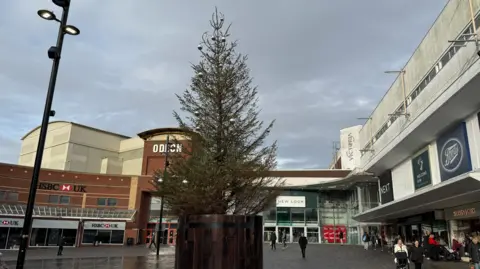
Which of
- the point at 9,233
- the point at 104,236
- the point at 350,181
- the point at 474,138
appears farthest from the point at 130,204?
the point at 474,138

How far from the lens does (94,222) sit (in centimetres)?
4806

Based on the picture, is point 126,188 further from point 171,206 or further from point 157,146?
point 171,206

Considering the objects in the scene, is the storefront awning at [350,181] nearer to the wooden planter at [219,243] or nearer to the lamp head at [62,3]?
the wooden planter at [219,243]

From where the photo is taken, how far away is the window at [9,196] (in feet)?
146

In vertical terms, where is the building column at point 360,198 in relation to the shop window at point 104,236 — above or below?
above

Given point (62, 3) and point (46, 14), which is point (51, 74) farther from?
point (62, 3)

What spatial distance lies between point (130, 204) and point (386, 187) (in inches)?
1327

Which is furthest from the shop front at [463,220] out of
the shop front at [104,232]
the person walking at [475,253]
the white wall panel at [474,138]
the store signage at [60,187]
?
the store signage at [60,187]

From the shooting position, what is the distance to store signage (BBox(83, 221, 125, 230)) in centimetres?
4753

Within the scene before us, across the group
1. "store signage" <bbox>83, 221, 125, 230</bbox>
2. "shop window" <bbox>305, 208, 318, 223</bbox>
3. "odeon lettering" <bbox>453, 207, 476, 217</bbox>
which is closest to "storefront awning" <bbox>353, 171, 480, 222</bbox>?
"odeon lettering" <bbox>453, 207, 476, 217</bbox>

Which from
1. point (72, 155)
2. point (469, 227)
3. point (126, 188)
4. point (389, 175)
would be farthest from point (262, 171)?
point (72, 155)

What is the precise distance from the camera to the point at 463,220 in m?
23.0

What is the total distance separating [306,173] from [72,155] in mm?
44654

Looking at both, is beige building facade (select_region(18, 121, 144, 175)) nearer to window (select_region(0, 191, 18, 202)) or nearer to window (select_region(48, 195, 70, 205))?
window (select_region(48, 195, 70, 205))
